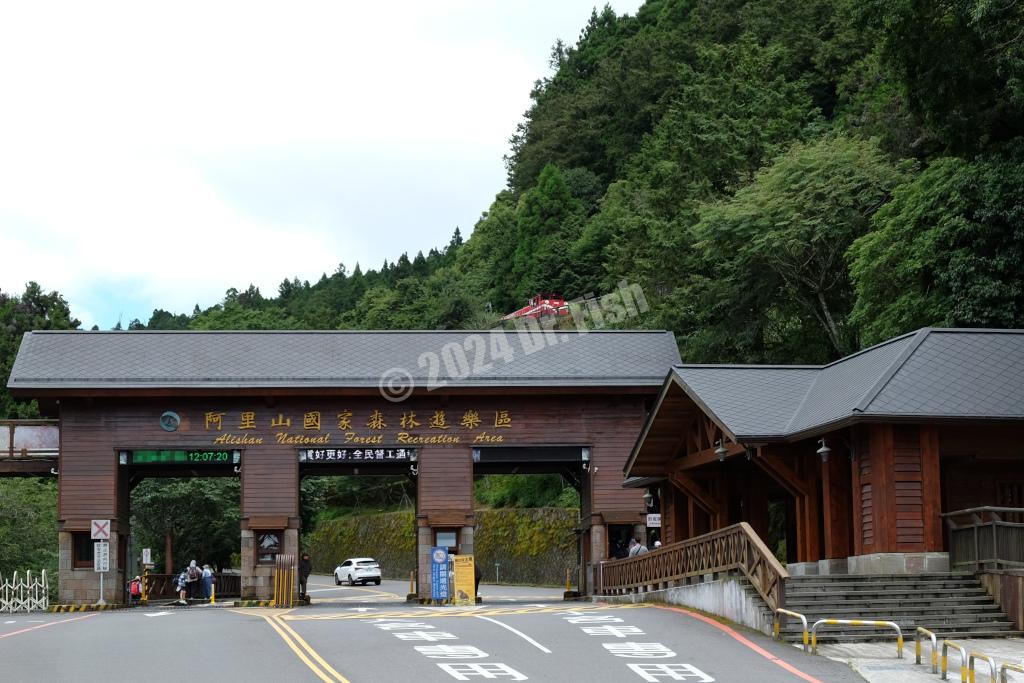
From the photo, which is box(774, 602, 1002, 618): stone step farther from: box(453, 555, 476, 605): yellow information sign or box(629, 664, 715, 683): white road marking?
box(453, 555, 476, 605): yellow information sign

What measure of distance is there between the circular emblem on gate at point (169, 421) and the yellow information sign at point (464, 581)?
9599 mm

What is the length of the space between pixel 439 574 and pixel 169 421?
31.7 ft

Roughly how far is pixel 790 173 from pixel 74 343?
24.2m

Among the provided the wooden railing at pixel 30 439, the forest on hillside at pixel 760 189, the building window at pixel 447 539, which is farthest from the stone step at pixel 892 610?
the wooden railing at pixel 30 439

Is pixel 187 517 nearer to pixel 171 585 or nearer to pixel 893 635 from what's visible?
pixel 171 585

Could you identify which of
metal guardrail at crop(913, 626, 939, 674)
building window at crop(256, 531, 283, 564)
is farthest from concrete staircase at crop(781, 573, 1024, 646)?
building window at crop(256, 531, 283, 564)

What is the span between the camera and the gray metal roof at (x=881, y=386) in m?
22.4

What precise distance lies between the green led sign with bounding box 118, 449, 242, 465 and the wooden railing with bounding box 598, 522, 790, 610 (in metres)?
11.6

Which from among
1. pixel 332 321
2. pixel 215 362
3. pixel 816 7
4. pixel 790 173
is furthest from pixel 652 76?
pixel 215 362

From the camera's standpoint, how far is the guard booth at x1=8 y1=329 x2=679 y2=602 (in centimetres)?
3819

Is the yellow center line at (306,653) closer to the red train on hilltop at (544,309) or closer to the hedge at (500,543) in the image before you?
the hedge at (500,543)

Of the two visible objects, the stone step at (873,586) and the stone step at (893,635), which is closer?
the stone step at (893,635)

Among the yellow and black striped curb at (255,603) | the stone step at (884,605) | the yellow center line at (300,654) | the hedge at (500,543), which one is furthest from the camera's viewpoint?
the hedge at (500,543)

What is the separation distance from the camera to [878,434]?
2231 cm
